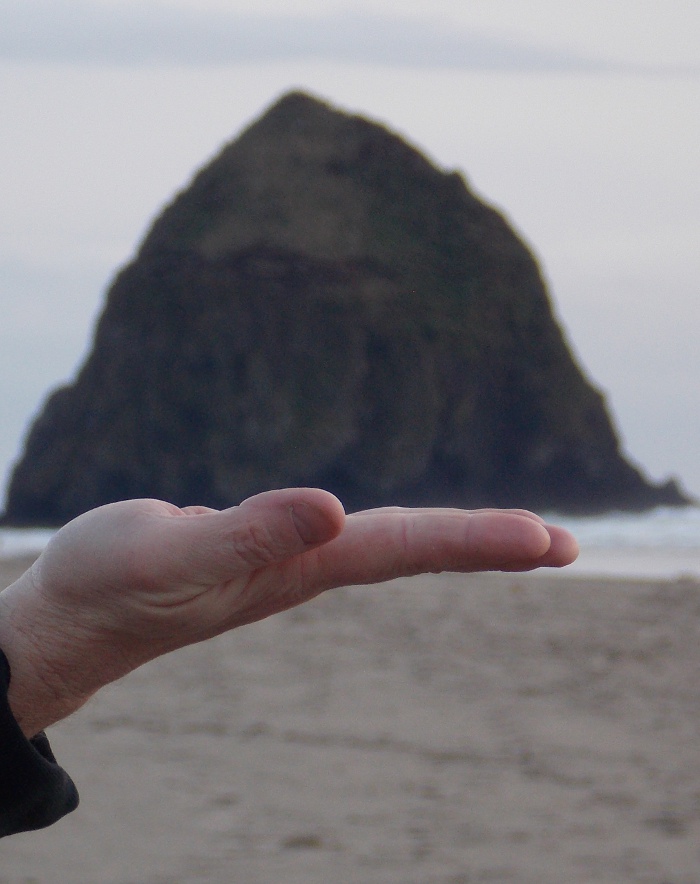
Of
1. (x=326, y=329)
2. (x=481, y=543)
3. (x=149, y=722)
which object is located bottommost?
(x=149, y=722)

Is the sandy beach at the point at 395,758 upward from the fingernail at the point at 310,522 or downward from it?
downward

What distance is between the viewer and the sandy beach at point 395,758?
3.96 m

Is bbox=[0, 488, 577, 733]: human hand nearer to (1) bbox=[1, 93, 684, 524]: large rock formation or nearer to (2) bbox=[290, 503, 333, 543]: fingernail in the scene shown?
(2) bbox=[290, 503, 333, 543]: fingernail

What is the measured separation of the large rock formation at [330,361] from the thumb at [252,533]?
34828 millimetres

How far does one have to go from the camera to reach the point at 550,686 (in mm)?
6590

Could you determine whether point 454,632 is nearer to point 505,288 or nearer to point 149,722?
point 149,722

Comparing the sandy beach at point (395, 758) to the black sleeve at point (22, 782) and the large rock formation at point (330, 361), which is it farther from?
the large rock formation at point (330, 361)

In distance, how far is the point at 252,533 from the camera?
4.76 ft

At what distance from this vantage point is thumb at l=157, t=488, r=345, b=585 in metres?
1.40

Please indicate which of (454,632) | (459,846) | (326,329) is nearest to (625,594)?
(454,632)

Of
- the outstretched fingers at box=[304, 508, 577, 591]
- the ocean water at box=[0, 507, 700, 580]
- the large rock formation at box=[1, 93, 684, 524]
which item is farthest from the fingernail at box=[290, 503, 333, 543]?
the large rock formation at box=[1, 93, 684, 524]

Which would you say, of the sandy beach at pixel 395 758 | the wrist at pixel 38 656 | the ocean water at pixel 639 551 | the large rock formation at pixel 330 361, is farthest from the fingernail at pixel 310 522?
the large rock formation at pixel 330 361

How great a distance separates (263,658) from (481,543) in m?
6.07

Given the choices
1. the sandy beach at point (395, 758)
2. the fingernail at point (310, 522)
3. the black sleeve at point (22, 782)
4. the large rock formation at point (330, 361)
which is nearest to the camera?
the fingernail at point (310, 522)
